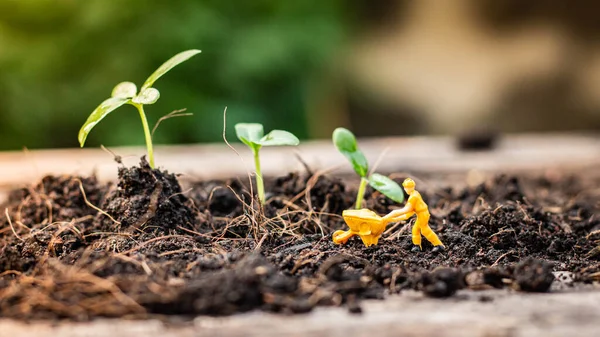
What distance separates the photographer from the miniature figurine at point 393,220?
124cm

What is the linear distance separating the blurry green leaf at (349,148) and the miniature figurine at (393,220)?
155 millimetres

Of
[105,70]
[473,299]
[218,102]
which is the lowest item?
[473,299]

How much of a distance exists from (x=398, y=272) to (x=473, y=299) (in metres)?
0.14

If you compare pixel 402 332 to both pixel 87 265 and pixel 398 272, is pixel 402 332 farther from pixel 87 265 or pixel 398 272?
pixel 87 265

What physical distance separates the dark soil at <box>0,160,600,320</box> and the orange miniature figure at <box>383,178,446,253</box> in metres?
0.04

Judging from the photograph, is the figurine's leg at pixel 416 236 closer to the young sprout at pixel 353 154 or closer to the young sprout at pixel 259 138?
the young sprout at pixel 353 154

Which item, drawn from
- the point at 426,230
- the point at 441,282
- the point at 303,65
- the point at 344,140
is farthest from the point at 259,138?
the point at 303,65

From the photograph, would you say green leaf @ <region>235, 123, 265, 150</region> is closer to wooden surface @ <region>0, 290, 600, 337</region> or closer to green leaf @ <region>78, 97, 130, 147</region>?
green leaf @ <region>78, 97, 130, 147</region>

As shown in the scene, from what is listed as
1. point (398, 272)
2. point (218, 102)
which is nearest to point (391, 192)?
point (398, 272)

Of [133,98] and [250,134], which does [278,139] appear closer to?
[250,134]

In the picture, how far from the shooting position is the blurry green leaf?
1384 mm

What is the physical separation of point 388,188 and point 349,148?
0.15 m

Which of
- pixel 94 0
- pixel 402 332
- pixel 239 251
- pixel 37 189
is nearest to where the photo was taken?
pixel 402 332

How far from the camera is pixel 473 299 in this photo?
108 cm
